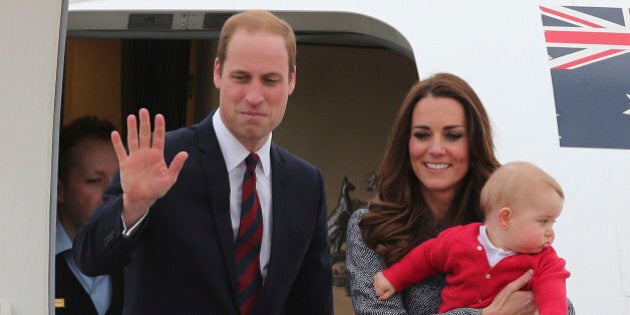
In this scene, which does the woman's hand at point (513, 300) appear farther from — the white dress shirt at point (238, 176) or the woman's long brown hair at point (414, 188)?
the white dress shirt at point (238, 176)

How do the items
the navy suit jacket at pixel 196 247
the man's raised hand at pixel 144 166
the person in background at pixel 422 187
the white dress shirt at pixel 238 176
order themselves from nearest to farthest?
the man's raised hand at pixel 144 166 < the navy suit jacket at pixel 196 247 < the white dress shirt at pixel 238 176 < the person in background at pixel 422 187

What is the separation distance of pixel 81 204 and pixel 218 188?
130 centimetres

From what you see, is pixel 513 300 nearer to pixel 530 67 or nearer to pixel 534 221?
pixel 534 221

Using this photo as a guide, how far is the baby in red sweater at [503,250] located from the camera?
2.87m

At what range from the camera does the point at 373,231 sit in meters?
3.07

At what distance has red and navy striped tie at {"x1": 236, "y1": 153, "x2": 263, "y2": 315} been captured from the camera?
290 centimetres

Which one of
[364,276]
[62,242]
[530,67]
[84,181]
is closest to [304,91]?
[530,67]

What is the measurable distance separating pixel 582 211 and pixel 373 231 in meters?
1.26

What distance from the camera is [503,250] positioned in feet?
9.58

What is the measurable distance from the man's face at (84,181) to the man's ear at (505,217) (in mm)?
1688

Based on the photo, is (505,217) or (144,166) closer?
(144,166)

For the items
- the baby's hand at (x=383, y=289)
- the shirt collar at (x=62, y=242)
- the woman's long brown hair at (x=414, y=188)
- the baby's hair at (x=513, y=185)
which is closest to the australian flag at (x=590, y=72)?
the woman's long brown hair at (x=414, y=188)

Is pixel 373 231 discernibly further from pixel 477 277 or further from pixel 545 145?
pixel 545 145

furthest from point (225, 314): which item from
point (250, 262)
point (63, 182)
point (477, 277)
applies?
point (63, 182)
